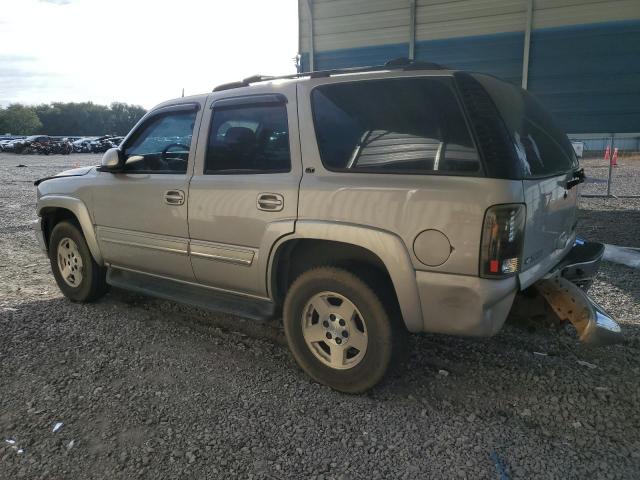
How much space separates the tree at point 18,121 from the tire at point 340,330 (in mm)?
106924

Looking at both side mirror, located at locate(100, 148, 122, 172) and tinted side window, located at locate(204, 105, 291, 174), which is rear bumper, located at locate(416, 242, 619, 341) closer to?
tinted side window, located at locate(204, 105, 291, 174)

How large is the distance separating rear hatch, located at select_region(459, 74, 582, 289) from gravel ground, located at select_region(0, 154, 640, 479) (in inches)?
31.3

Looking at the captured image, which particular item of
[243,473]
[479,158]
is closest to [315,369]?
[243,473]

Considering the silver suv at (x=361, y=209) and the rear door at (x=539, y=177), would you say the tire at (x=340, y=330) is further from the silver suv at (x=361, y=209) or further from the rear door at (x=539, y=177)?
the rear door at (x=539, y=177)

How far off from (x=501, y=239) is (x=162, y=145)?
2.83 meters

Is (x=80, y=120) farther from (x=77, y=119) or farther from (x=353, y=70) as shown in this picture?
(x=353, y=70)

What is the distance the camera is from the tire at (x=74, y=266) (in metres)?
4.70

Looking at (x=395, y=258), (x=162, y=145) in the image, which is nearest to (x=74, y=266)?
(x=162, y=145)

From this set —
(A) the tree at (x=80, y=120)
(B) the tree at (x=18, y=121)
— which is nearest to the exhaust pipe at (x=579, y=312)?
(B) the tree at (x=18, y=121)

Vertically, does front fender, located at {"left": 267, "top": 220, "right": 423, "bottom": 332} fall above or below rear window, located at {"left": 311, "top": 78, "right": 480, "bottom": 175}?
below

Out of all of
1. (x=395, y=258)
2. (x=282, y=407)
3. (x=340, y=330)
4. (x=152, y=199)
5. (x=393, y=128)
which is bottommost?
(x=282, y=407)

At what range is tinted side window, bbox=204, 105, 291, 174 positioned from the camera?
10.8 ft

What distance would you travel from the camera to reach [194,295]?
12.8 feet

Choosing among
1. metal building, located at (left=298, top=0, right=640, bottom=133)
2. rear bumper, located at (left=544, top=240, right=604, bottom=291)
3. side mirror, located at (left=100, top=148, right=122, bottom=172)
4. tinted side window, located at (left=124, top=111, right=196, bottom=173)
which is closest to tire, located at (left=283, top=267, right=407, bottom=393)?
rear bumper, located at (left=544, top=240, right=604, bottom=291)
